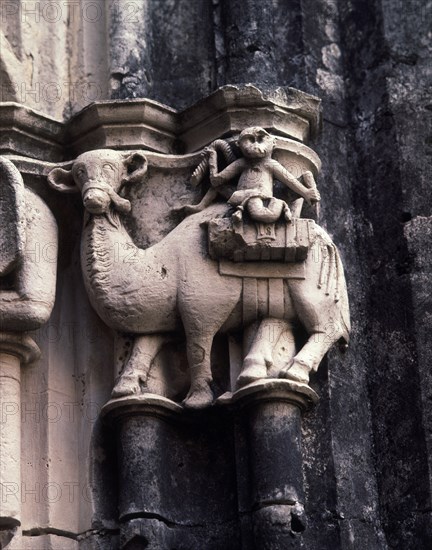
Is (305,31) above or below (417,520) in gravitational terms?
above

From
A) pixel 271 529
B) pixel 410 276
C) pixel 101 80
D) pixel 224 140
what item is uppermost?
pixel 101 80

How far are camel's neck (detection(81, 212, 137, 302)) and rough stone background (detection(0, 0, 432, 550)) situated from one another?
6.8 inches

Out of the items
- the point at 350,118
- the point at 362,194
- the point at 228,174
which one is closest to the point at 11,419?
the point at 228,174

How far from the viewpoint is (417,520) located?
4.63 metres

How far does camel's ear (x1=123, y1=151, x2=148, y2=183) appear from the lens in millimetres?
4863

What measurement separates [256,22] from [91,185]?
816mm

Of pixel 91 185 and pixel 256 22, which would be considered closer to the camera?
pixel 91 185

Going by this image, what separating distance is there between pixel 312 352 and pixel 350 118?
994mm

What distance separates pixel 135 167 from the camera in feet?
16.0

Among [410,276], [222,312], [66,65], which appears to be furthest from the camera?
[66,65]

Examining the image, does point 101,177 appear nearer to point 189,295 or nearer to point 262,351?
point 189,295

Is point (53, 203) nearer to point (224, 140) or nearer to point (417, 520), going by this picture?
point (224, 140)

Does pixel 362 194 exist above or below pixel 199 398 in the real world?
above

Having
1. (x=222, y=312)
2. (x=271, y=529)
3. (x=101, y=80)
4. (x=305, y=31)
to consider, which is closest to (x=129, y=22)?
(x=101, y=80)
